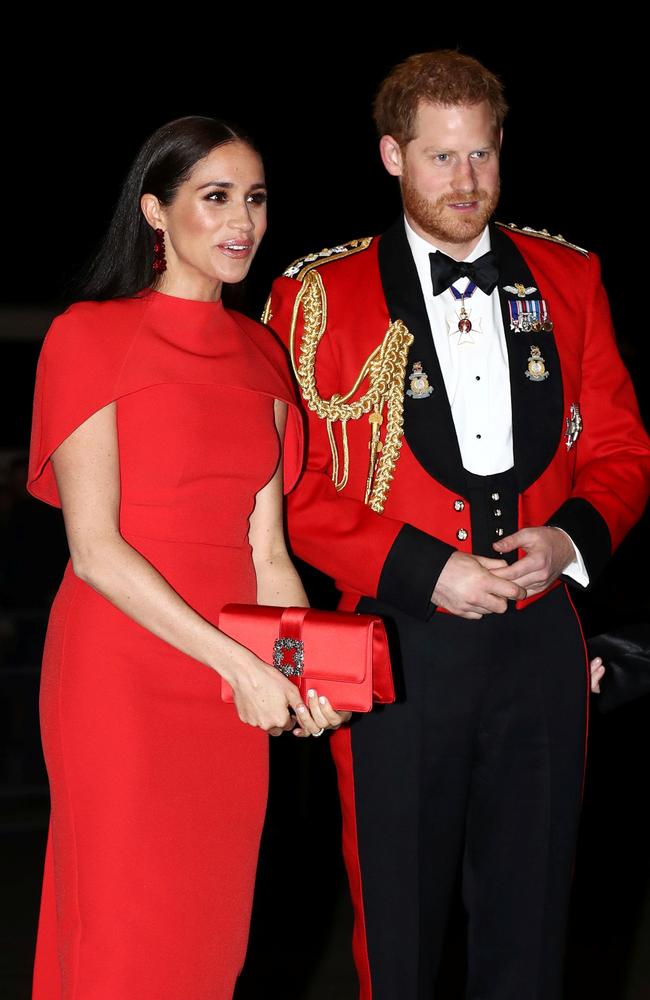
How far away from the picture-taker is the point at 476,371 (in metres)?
2.32

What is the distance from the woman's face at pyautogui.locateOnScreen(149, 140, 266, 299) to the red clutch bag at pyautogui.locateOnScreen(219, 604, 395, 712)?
488mm

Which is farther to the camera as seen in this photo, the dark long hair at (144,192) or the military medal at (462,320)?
the military medal at (462,320)

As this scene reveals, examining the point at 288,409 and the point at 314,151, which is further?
the point at 314,151

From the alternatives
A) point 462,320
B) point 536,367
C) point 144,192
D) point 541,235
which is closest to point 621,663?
point 536,367

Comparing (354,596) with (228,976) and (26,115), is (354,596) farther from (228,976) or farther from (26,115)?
(26,115)

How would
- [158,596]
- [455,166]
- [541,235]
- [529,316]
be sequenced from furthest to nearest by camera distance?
[541,235] → [529,316] → [455,166] → [158,596]

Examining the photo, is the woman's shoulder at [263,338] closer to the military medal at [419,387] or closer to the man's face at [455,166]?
the military medal at [419,387]

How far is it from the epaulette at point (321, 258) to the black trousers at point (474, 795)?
0.55m

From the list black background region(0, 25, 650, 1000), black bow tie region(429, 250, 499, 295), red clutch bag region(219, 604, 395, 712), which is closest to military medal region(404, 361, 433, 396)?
black bow tie region(429, 250, 499, 295)

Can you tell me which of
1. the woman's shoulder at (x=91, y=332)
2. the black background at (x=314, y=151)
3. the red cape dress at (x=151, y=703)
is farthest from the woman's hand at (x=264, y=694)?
the black background at (x=314, y=151)

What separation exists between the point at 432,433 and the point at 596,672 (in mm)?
500

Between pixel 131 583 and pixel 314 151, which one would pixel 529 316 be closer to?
pixel 131 583

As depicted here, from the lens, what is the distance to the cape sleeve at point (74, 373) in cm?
191

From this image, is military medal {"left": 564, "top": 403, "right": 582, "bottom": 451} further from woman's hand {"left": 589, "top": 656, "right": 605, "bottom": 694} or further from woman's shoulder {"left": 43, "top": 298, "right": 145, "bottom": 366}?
woman's shoulder {"left": 43, "top": 298, "right": 145, "bottom": 366}
